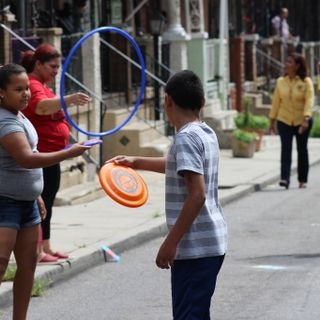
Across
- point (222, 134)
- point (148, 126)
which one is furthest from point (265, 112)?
point (148, 126)

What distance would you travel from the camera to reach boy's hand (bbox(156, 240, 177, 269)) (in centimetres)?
609

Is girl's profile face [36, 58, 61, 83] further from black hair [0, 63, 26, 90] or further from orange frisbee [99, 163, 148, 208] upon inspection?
orange frisbee [99, 163, 148, 208]

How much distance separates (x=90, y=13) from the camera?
21031mm

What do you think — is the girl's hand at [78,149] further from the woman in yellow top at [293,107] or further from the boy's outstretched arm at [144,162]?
the woman in yellow top at [293,107]

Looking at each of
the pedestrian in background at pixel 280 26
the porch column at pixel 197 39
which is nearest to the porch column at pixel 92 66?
the porch column at pixel 197 39

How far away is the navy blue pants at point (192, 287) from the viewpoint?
615cm

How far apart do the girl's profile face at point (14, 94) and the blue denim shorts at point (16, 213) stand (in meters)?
0.56

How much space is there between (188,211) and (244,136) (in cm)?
1612

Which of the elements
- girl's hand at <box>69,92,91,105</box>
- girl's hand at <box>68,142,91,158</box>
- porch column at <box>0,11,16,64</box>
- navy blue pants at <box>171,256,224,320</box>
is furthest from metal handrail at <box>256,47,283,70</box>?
navy blue pants at <box>171,256,224,320</box>

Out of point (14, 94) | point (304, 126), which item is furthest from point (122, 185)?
point (304, 126)

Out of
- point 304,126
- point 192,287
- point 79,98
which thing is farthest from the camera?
point 304,126

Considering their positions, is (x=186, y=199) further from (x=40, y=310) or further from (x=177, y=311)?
(x=40, y=310)

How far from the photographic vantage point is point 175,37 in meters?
23.9

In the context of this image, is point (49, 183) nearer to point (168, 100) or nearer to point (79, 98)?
point (79, 98)
